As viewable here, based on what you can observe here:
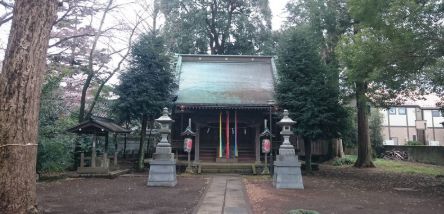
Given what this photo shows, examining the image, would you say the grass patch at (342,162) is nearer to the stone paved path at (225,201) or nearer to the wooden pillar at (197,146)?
the wooden pillar at (197,146)

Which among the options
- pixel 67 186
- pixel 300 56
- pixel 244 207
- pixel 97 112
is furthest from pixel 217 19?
pixel 244 207

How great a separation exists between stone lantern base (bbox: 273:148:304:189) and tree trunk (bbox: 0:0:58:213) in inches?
345

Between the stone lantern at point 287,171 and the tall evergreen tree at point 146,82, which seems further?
the tall evergreen tree at point 146,82

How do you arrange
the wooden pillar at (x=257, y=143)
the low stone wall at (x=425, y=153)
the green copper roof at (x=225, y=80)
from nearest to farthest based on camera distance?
the wooden pillar at (x=257, y=143)
the green copper roof at (x=225, y=80)
the low stone wall at (x=425, y=153)

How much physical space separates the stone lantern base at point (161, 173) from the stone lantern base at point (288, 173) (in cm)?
385

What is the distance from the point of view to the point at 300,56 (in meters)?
17.2

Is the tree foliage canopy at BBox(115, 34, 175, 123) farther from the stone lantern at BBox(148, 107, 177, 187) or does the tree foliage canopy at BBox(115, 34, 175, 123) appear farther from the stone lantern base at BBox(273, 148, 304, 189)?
the stone lantern base at BBox(273, 148, 304, 189)

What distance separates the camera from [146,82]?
18.0 meters

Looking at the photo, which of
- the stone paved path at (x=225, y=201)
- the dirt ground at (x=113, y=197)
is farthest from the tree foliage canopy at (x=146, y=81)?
the stone paved path at (x=225, y=201)

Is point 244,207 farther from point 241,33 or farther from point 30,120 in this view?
point 241,33

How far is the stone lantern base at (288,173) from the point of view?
1229 centimetres

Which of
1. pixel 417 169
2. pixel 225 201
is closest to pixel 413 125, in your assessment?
pixel 417 169

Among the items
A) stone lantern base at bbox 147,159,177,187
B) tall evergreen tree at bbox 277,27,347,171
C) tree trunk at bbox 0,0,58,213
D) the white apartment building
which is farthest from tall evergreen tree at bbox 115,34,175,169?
the white apartment building

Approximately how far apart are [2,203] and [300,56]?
14.7m
